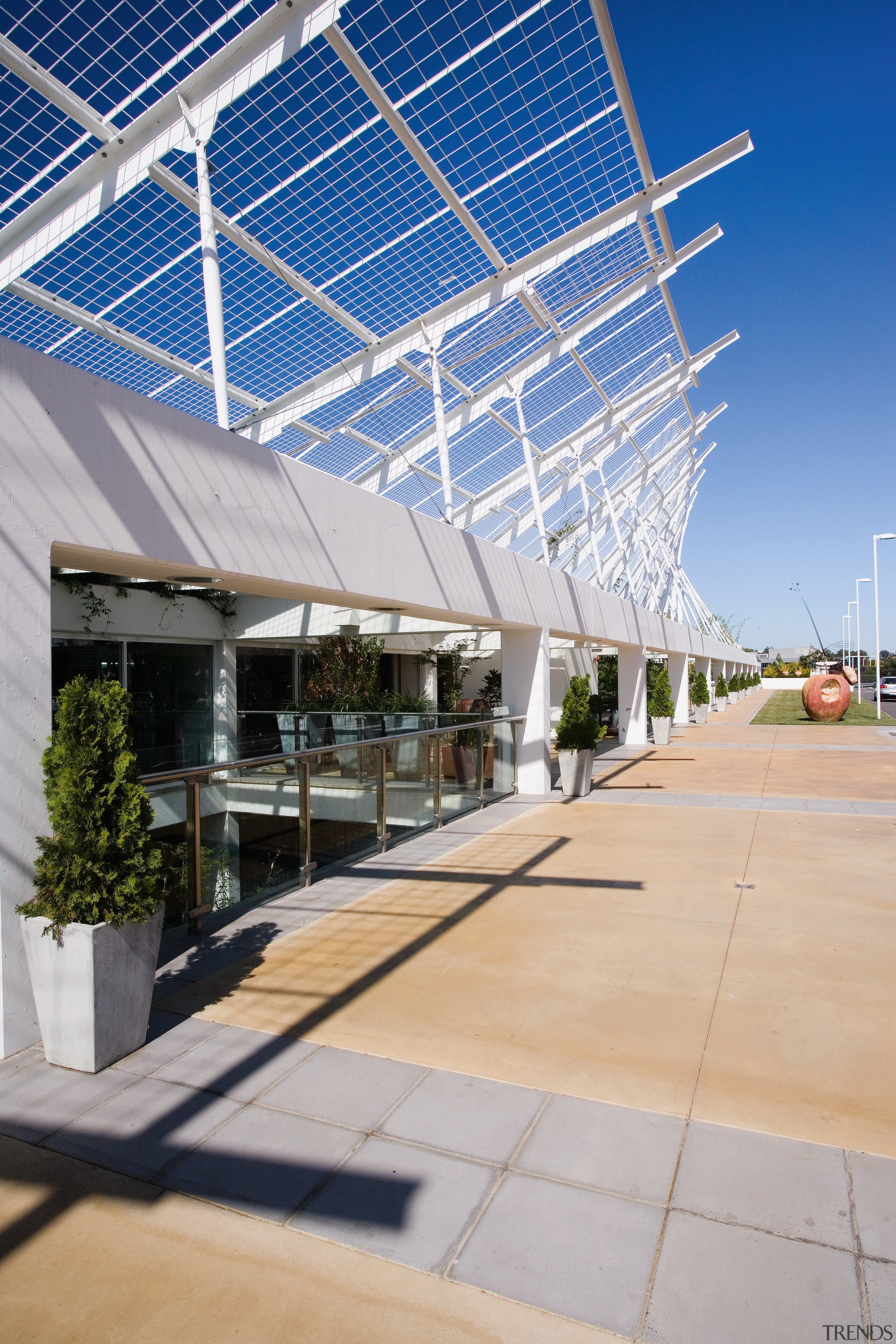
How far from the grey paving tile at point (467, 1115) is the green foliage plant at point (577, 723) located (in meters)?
8.67

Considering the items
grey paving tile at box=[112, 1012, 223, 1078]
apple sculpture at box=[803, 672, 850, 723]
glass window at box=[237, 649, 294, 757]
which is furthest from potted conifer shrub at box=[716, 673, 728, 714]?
grey paving tile at box=[112, 1012, 223, 1078]

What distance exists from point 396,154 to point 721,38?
3727 mm

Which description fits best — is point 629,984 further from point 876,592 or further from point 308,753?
point 876,592

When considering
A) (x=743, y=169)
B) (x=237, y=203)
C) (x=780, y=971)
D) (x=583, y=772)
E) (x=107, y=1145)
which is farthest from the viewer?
(x=583, y=772)

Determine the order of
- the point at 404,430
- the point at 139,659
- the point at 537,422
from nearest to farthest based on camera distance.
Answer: the point at 404,430 → the point at 537,422 → the point at 139,659

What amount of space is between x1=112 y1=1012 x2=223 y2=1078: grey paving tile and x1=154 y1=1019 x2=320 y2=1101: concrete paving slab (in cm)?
5

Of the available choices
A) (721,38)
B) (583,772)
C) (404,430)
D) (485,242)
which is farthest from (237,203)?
(583,772)

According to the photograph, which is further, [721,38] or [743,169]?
[743,169]

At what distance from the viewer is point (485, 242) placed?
8.50m

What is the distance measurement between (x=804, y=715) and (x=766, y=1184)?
33.6 m

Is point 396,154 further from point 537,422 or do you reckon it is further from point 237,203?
point 537,422

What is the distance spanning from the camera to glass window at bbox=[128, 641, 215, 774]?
15.5 meters

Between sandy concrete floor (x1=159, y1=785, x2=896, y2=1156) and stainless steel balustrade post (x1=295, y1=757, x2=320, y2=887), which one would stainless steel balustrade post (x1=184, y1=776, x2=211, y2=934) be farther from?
stainless steel balustrade post (x1=295, y1=757, x2=320, y2=887)

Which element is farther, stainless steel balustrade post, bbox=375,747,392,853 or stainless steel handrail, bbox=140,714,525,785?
stainless steel balustrade post, bbox=375,747,392,853
